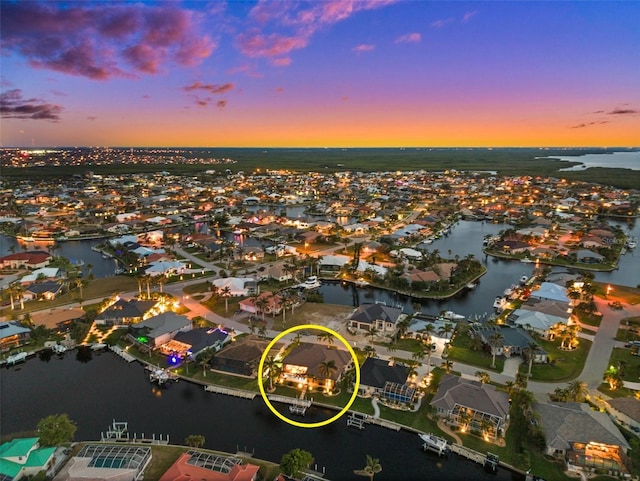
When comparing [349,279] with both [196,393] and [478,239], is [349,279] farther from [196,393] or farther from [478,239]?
[478,239]

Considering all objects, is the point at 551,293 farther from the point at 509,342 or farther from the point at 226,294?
the point at 226,294

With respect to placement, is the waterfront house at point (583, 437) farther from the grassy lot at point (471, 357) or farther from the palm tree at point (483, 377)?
the grassy lot at point (471, 357)

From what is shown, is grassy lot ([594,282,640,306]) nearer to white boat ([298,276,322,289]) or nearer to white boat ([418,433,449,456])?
white boat ([298,276,322,289])

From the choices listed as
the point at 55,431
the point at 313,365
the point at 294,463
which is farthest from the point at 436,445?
the point at 55,431

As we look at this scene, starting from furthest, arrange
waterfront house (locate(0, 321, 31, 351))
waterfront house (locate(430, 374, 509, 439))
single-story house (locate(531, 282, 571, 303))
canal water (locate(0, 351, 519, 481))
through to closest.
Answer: single-story house (locate(531, 282, 571, 303)), waterfront house (locate(0, 321, 31, 351)), waterfront house (locate(430, 374, 509, 439)), canal water (locate(0, 351, 519, 481))

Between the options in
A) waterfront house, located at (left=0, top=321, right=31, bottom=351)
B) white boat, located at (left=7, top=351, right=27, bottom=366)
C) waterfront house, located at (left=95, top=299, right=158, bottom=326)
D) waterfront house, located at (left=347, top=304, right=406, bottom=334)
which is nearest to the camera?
white boat, located at (left=7, top=351, right=27, bottom=366)

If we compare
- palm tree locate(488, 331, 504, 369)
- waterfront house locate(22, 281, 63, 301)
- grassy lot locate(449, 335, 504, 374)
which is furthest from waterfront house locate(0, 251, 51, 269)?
palm tree locate(488, 331, 504, 369)
